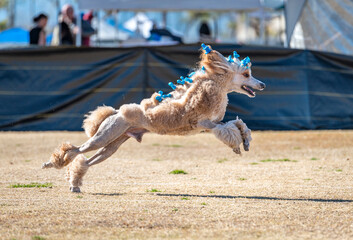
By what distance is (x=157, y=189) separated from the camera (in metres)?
7.87

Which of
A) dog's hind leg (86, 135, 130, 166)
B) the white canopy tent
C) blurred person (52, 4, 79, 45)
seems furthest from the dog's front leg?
the white canopy tent

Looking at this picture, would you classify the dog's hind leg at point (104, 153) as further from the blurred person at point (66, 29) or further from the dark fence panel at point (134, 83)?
the blurred person at point (66, 29)

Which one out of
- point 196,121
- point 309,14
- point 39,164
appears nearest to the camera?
point 196,121

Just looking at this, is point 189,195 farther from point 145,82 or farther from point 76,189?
point 145,82

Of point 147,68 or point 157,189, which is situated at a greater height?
point 147,68

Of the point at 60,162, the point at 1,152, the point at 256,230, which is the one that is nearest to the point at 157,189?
the point at 60,162

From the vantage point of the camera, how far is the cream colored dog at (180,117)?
737 centimetres

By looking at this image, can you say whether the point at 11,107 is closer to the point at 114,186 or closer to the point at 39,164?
the point at 39,164

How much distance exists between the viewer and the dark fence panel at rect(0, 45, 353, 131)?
14.9 m

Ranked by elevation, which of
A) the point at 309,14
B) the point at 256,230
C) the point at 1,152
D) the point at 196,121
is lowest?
the point at 1,152

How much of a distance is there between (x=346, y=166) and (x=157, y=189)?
11.6 feet

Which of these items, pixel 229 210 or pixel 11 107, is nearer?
pixel 229 210

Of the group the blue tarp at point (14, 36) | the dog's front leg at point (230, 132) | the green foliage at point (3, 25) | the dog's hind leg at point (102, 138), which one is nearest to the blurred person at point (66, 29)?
the blue tarp at point (14, 36)

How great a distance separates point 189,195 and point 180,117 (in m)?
0.96
